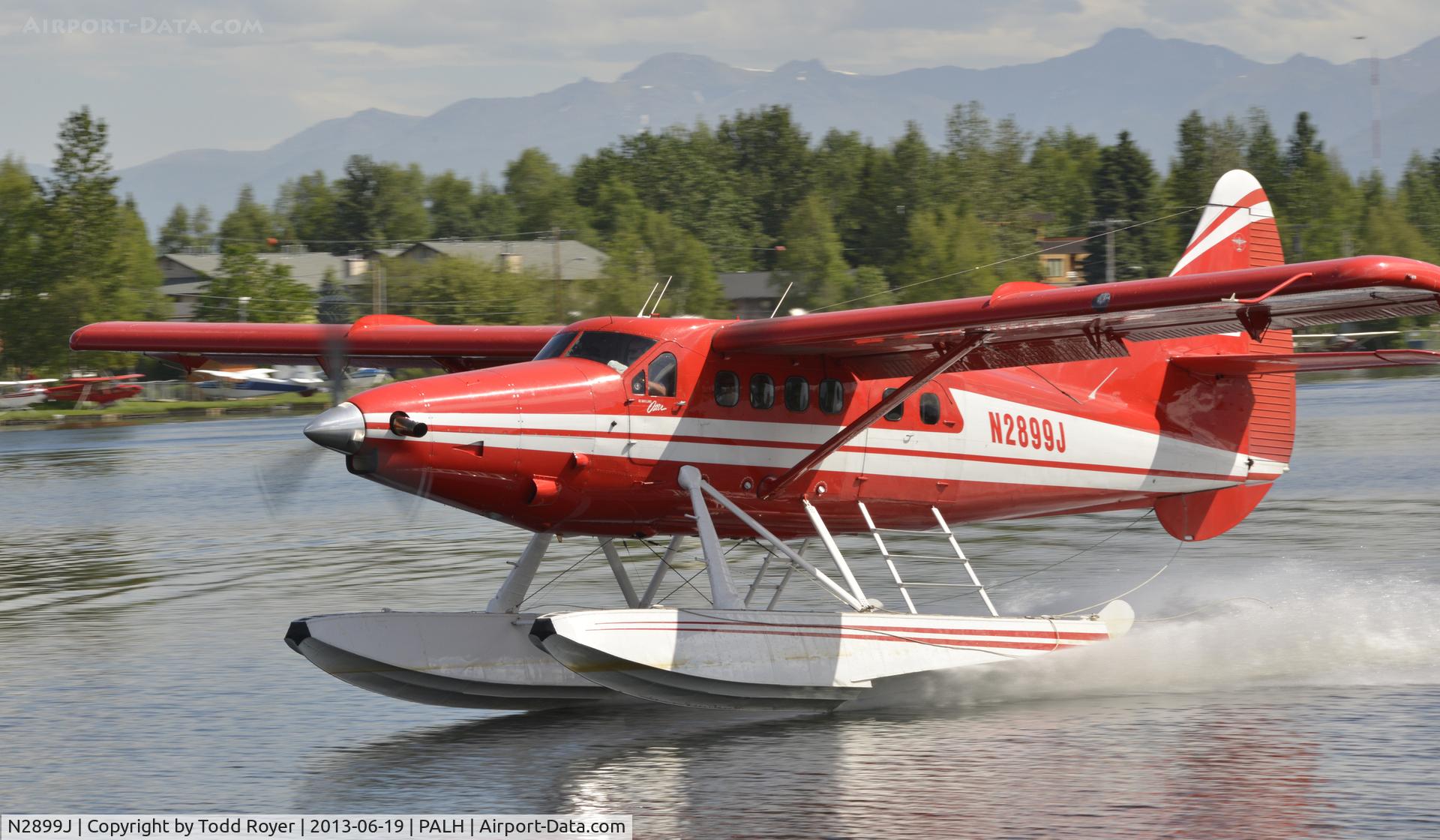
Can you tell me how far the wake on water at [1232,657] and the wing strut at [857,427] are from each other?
1701 mm

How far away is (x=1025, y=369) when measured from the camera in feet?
41.1

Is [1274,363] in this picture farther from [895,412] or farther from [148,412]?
[148,412]

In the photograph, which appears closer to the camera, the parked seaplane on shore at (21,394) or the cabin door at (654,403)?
the cabin door at (654,403)

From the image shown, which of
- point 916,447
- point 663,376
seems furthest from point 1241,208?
point 663,376

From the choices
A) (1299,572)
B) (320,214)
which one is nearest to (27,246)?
(320,214)

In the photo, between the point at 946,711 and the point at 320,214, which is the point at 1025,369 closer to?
the point at 946,711

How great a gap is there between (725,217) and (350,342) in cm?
10721

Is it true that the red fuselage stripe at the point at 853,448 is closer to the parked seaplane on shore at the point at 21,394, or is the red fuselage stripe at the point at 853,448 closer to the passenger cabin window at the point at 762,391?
the passenger cabin window at the point at 762,391

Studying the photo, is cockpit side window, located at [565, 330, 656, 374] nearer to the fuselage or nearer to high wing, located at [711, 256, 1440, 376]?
the fuselage

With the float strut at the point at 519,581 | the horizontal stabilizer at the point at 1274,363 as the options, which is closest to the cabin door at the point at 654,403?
the float strut at the point at 519,581

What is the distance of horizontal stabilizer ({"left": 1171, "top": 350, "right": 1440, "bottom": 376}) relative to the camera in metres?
11.5

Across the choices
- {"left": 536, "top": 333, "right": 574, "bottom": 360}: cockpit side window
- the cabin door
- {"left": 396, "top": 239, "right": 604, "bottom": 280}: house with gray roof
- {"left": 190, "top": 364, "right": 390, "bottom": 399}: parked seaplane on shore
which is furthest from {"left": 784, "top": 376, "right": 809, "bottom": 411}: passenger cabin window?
{"left": 396, "top": 239, "right": 604, "bottom": 280}: house with gray roof

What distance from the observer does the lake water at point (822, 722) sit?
8281 millimetres

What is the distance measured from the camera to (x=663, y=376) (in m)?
10.4
